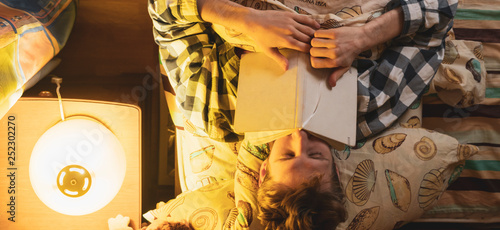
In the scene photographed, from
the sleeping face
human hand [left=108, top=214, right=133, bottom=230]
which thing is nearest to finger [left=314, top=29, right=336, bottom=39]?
the sleeping face

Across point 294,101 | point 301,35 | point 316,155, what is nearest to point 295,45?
point 301,35

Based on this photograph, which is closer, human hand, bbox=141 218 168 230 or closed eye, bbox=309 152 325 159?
closed eye, bbox=309 152 325 159

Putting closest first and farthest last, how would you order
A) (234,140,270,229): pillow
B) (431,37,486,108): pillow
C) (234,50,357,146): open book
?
1. (234,50,357,146): open book
2. (234,140,270,229): pillow
3. (431,37,486,108): pillow

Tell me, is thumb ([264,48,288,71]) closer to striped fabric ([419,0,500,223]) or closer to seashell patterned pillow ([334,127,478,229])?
seashell patterned pillow ([334,127,478,229])

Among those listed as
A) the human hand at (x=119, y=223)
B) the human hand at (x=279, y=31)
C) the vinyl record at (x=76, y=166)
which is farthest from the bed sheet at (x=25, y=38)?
the human hand at (x=279, y=31)

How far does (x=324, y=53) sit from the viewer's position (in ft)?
→ 3.31

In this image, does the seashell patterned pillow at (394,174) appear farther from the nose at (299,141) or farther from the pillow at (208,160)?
the pillow at (208,160)

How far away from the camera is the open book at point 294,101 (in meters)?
0.96

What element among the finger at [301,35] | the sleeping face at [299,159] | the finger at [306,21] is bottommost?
the sleeping face at [299,159]

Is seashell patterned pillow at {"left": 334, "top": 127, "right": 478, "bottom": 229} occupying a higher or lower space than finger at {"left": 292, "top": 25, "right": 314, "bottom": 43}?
lower

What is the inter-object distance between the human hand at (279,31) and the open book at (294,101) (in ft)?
0.07

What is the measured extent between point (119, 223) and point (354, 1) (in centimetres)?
82

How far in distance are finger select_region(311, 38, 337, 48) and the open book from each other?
0.11ft

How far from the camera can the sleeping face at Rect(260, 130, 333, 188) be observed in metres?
0.99
